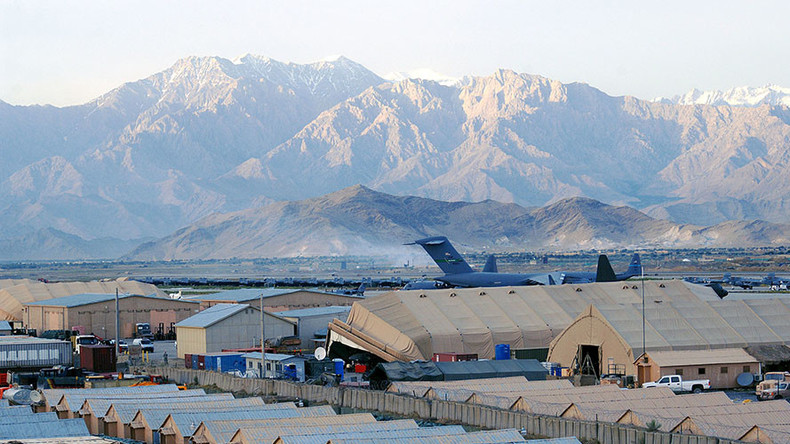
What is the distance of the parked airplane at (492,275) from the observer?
73438mm

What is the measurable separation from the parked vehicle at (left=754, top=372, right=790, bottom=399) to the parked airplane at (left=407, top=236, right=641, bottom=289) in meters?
24.4

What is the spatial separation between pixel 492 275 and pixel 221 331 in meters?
29.0

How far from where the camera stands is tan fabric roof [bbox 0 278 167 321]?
97.7 meters

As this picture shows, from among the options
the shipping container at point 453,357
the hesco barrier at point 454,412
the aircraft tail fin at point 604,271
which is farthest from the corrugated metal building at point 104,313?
the shipping container at point 453,357

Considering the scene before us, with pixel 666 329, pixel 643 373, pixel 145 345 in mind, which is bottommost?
pixel 643 373

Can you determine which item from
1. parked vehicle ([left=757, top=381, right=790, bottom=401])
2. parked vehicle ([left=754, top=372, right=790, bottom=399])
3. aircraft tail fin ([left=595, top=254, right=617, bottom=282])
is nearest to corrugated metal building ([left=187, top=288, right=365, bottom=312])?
aircraft tail fin ([left=595, top=254, right=617, bottom=282])

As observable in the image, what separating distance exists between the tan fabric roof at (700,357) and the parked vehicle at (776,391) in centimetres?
490

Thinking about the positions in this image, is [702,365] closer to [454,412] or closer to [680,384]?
[680,384]

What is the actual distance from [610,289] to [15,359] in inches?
1254

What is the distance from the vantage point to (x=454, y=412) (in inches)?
1409

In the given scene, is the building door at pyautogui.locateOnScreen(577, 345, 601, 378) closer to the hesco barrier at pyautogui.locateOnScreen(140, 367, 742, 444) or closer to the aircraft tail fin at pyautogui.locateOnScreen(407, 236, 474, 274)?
the hesco barrier at pyautogui.locateOnScreen(140, 367, 742, 444)

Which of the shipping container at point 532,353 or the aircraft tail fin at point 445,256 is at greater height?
the aircraft tail fin at point 445,256

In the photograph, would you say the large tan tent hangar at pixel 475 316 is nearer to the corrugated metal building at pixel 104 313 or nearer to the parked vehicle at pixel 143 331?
the parked vehicle at pixel 143 331

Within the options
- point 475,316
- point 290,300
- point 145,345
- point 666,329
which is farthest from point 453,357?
point 290,300
